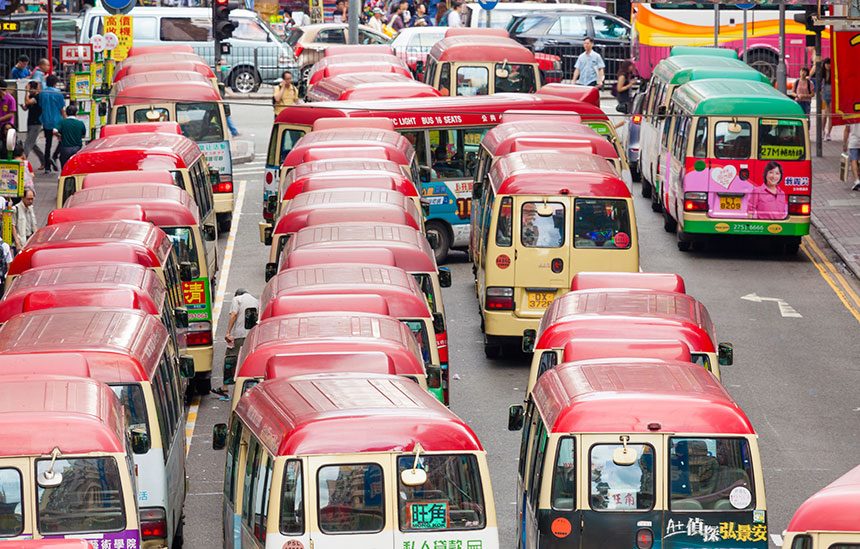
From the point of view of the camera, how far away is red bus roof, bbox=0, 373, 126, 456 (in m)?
10.8

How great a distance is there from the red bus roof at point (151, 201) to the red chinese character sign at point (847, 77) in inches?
405

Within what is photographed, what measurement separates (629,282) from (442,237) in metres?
8.49

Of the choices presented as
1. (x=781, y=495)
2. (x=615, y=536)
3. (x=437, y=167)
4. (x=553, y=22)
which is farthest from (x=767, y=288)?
(x=553, y=22)

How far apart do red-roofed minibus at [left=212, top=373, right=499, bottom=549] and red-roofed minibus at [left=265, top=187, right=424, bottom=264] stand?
7.81 m

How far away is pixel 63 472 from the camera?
1089cm

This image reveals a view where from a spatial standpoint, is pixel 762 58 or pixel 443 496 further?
pixel 762 58

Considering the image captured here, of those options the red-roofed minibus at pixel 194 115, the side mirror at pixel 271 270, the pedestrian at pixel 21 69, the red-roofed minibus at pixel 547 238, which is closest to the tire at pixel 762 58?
the pedestrian at pixel 21 69

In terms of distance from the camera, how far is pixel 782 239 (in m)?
25.8

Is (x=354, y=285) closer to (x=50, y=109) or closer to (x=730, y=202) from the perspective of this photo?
(x=730, y=202)

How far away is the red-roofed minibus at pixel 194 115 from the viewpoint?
27.3m

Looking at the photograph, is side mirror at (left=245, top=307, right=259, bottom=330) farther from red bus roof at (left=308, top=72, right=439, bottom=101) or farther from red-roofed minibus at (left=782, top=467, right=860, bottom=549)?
red bus roof at (left=308, top=72, right=439, bottom=101)

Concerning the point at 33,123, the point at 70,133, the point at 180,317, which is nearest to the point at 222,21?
the point at 33,123

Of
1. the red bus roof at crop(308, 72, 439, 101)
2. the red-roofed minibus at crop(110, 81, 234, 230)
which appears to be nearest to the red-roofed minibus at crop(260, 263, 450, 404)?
the red-roofed minibus at crop(110, 81, 234, 230)

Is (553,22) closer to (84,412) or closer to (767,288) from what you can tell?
(767,288)
